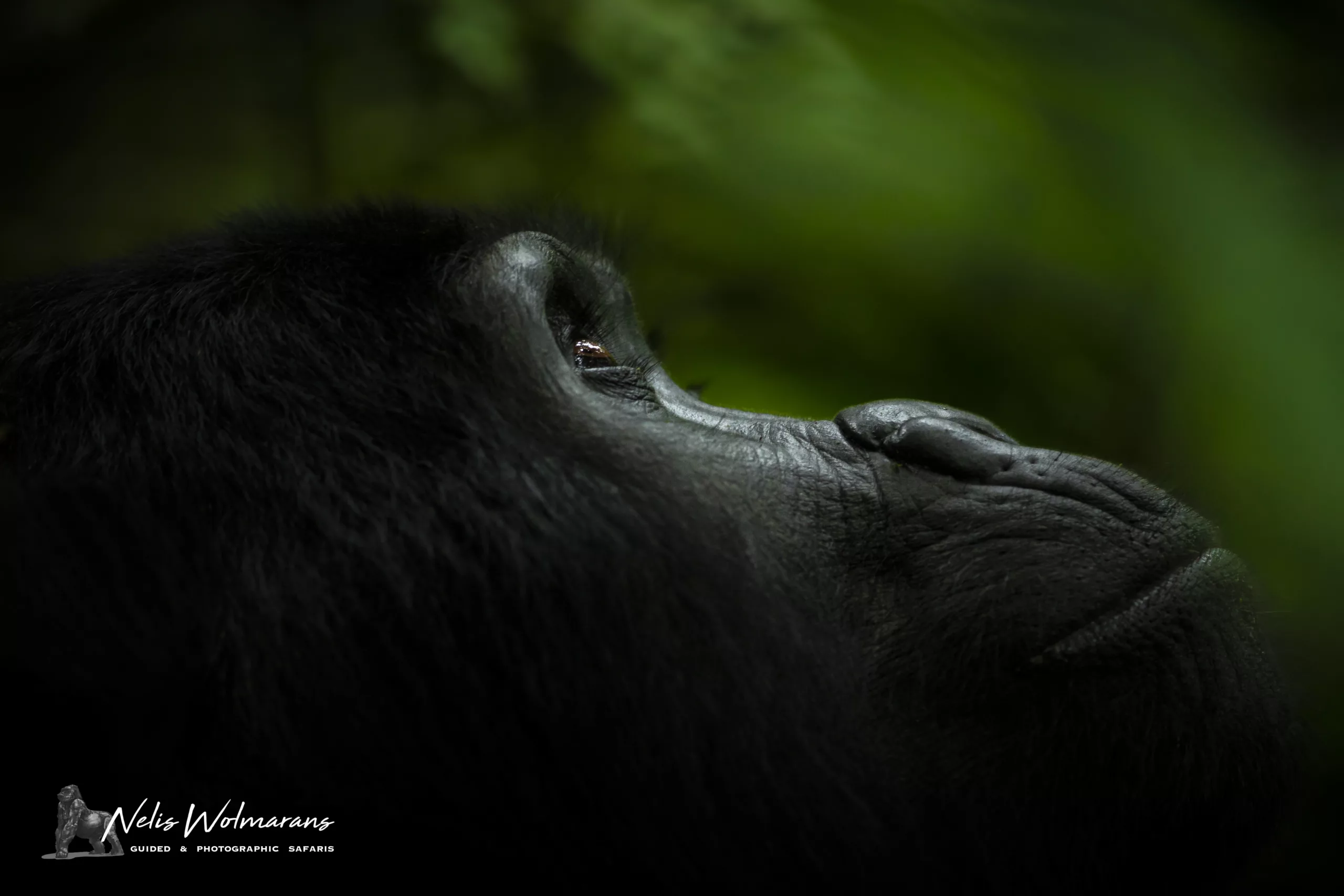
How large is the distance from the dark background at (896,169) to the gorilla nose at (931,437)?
1336 mm

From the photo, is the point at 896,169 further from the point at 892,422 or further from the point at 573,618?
the point at 573,618

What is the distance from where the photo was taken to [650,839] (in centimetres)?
92

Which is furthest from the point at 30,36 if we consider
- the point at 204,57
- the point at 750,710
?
the point at 750,710

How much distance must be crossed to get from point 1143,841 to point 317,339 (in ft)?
2.54

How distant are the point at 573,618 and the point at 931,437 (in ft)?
1.15

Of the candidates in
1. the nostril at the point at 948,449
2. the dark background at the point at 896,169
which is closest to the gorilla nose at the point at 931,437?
the nostril at the point at 948,449

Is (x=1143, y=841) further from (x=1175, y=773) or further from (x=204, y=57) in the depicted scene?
(x=204, y=57)

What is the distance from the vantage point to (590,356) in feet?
4.04

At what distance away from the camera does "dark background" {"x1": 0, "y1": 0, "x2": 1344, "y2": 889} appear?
8.01ft

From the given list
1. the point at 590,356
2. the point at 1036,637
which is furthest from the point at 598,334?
the point at 1036,637

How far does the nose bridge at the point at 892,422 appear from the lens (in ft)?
3.59

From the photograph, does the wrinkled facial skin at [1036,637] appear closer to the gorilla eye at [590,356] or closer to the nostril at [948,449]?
the nostril at [948,449]

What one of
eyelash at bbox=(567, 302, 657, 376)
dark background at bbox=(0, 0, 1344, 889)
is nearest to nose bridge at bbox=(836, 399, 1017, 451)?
eyelash at bbox=(567, 302, 657, 376)

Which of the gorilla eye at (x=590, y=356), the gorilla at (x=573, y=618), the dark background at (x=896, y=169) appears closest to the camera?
the gorilla at (x=573, y=618)
